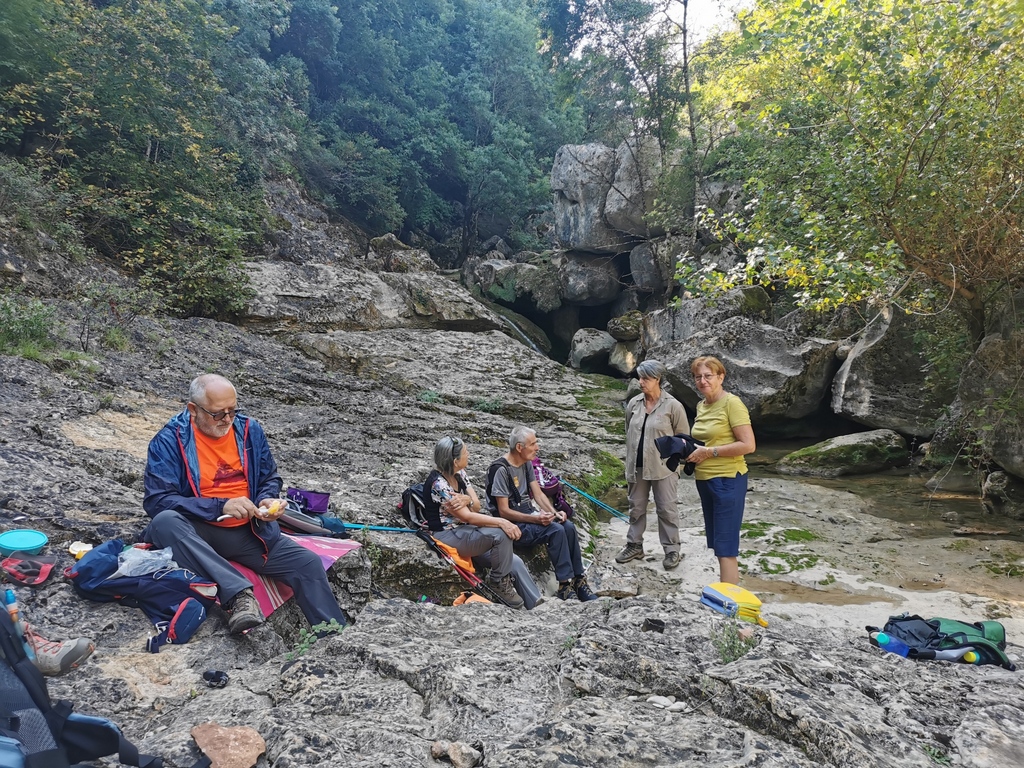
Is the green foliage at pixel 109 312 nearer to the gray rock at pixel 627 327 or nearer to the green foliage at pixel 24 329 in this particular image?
the green foliage at pixel 24 329

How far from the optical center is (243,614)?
114 inches

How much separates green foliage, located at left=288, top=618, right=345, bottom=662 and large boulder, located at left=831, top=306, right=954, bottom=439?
9.99 metres

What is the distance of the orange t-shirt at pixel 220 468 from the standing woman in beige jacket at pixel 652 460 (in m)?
3.15

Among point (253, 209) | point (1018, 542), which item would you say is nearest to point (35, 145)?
point (253, 209)

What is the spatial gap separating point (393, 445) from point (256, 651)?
4856 mm

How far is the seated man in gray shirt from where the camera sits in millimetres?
4711

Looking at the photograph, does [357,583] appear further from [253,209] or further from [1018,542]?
[253,209]

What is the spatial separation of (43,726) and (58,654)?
0.73 metres

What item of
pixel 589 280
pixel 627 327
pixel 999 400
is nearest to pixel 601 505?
pixel 999 400

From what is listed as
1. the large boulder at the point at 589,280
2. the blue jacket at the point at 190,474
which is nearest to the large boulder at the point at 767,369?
the blue jacket at the point at 190,474

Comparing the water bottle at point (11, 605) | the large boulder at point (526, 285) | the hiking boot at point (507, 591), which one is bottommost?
the hiking boot at point (507, 591)

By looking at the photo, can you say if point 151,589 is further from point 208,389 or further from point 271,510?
point 208,389

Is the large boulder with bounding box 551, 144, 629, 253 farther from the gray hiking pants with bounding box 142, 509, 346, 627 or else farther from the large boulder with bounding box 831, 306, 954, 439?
the gray hiking pants with bounding box 142, 509, 346, 627

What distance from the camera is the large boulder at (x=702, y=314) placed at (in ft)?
45.9
